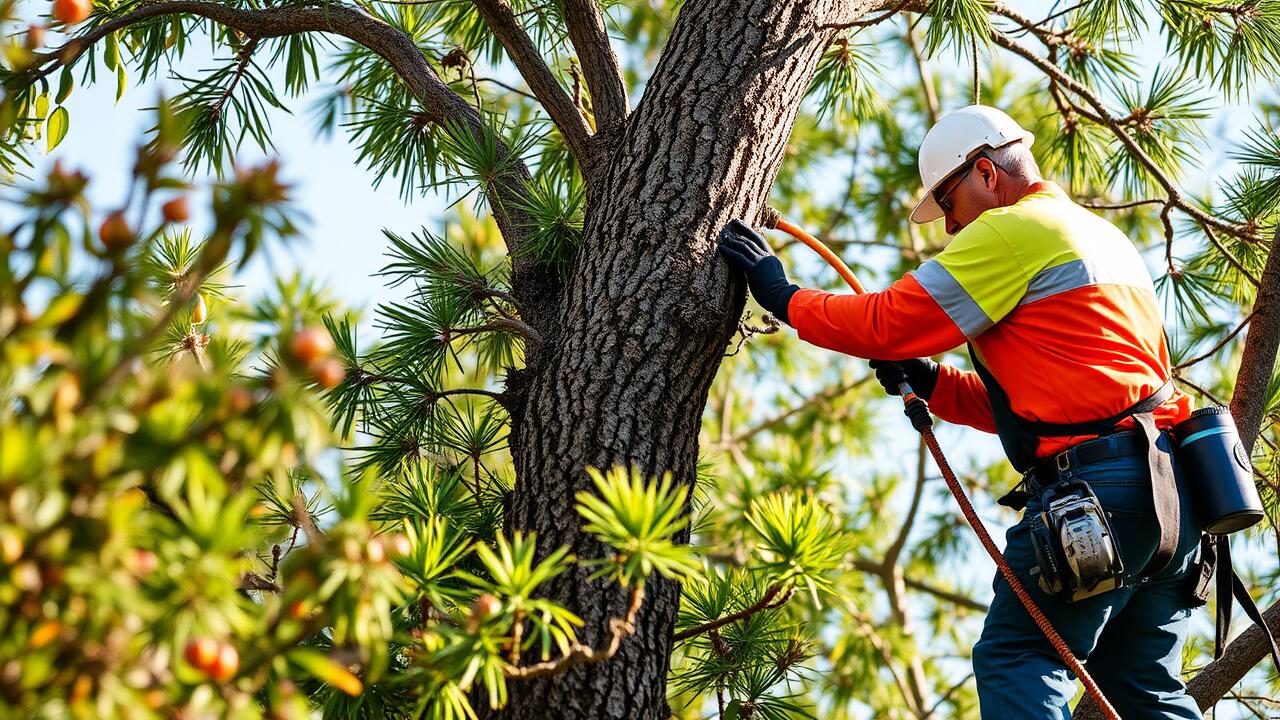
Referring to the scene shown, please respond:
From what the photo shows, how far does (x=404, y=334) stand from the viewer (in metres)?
2.17

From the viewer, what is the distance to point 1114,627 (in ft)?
7.18

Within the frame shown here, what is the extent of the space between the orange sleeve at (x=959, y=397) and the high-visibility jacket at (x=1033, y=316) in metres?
0.37

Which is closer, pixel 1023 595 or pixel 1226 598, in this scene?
pixel 1023 595

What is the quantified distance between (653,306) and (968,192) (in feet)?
2.85

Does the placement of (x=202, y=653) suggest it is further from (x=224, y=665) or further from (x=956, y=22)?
(x=956, y=22)

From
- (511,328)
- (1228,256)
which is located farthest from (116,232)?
(1228,256)

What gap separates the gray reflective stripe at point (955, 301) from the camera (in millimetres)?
2090

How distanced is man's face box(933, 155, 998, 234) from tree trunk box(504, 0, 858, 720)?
44cm

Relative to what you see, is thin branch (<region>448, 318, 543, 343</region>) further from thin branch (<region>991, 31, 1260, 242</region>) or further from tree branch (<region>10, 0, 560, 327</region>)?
thin branch (<region>991, 31, 1260, 242</region>)

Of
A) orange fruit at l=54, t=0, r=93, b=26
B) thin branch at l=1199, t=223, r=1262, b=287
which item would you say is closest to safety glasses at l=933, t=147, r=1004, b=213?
thin branch at l=1199, t=223, r=1262, b=287

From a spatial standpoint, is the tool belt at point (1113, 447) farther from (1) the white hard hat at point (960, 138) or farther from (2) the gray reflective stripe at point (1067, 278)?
(1) the white hard hat at point (960, 138)

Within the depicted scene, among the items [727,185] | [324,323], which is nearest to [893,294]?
[727,185]

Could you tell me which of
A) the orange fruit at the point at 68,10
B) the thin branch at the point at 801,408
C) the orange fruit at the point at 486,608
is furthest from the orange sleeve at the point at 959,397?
the thin branch at the point at 801,408

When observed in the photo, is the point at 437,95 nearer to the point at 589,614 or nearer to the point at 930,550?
the point at 589,614
